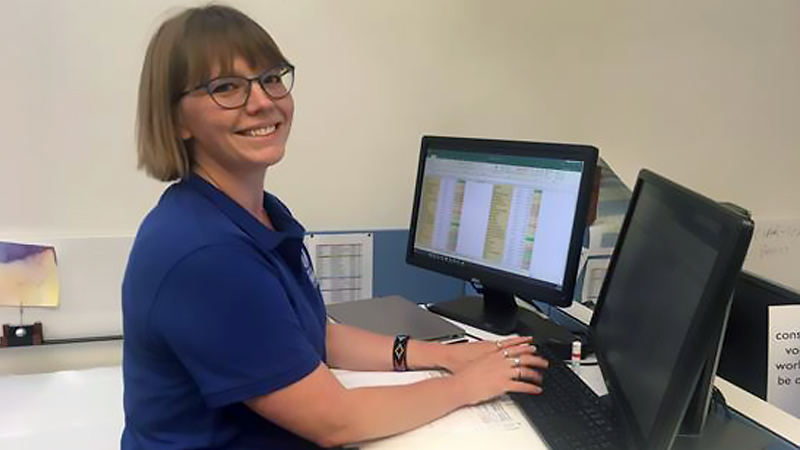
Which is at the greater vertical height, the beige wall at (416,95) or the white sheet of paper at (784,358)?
the beige wall at (416,95)

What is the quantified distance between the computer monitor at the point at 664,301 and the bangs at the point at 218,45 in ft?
2.21

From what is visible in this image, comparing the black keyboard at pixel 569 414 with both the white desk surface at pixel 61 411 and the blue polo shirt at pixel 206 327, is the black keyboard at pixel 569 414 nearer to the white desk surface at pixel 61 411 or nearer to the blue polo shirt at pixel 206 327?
the blue polo shirt at pixel 206 327

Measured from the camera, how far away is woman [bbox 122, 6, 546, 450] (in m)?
0.93

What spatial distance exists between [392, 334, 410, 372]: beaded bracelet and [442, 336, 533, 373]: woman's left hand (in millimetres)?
79

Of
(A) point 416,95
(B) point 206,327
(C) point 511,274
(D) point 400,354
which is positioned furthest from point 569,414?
(A) point 416,95

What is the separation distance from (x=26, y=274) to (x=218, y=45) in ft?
3.34

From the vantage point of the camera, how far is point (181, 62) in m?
1.02

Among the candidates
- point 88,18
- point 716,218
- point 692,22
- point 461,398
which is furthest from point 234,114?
point 692,22

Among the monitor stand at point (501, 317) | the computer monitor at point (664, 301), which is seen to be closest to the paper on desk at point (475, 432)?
the computer monitor at point (664, 301)

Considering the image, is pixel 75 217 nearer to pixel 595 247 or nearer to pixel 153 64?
pixel 153 64

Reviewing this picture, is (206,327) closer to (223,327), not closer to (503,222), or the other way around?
(223,327)

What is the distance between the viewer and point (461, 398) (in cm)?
111

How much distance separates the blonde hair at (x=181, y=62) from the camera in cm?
103

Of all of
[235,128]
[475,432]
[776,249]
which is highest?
[235,128]
